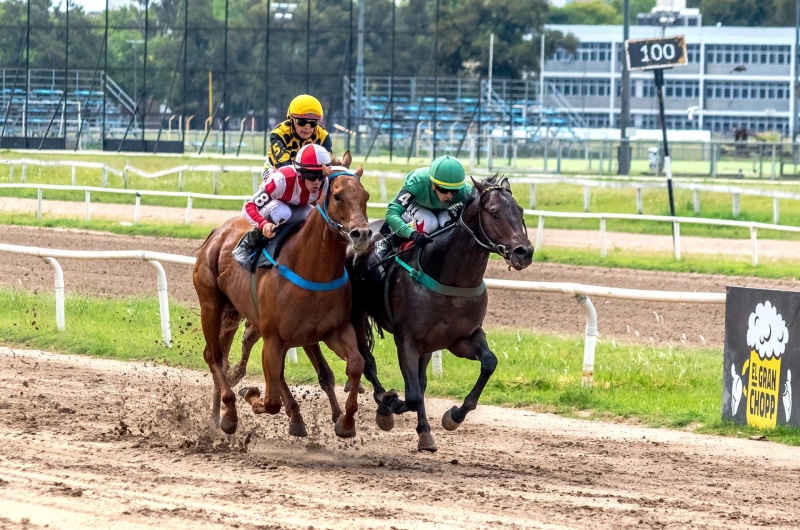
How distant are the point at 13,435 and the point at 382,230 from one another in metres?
2.58

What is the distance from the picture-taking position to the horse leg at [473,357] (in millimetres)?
6844

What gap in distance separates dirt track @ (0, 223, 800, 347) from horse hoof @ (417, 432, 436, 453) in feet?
14.6

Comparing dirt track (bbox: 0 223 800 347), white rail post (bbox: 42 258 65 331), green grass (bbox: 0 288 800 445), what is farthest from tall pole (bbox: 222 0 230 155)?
white rail post (bbox: 42 258 65 331)

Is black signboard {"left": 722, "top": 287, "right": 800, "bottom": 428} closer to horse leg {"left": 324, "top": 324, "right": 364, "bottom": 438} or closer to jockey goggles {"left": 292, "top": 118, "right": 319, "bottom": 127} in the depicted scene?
horse leg {"left": 324, "top": 324, "right": 364, "bottom": 438}

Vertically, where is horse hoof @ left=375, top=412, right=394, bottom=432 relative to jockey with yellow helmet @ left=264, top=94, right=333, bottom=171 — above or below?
below

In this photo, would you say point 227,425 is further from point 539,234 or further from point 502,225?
point 539,234

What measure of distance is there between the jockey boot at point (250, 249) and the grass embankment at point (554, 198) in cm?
1413

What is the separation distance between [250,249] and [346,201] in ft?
3.84

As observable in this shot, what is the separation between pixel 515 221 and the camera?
21.4 feet

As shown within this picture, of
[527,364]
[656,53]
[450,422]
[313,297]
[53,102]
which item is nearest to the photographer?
[313,297]

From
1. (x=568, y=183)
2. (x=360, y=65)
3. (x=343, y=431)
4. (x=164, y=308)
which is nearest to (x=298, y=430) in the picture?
(x=343, y=431)

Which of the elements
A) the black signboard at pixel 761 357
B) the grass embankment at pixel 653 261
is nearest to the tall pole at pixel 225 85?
the grass embankment at pixel 653 261

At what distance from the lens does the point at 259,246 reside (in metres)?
7.16

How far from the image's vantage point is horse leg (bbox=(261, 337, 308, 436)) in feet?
22.4
